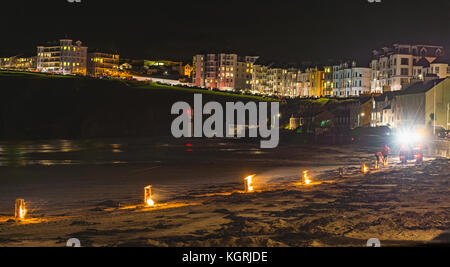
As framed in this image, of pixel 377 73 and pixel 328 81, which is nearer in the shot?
pixel 377 73

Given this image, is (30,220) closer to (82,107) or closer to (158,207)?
(158,207)

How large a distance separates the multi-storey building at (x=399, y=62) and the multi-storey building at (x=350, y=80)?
8671 millimetres

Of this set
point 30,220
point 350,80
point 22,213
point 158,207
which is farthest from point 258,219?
point 350,80

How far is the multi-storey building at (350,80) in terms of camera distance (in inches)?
5935

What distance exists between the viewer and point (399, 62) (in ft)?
416

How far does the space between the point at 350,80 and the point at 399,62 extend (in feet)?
95.2

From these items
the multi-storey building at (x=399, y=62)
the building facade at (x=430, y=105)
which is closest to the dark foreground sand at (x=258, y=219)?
the building facade at (x=430, y=105)

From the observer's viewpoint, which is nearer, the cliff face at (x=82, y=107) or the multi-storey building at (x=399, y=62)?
the cliff face at (x=82, y=107)

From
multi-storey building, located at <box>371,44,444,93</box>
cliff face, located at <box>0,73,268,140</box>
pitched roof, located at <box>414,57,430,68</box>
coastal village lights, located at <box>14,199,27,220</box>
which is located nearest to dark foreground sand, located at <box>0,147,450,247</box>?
coastal village lights, located at <box>14,199,27,220</box>

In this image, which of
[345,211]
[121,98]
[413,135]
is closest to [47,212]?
[345,211]

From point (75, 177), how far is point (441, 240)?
2694 centimetres

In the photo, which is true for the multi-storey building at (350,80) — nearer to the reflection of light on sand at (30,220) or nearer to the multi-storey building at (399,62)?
the multi-storey building at (399,62)

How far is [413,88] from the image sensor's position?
300ft
